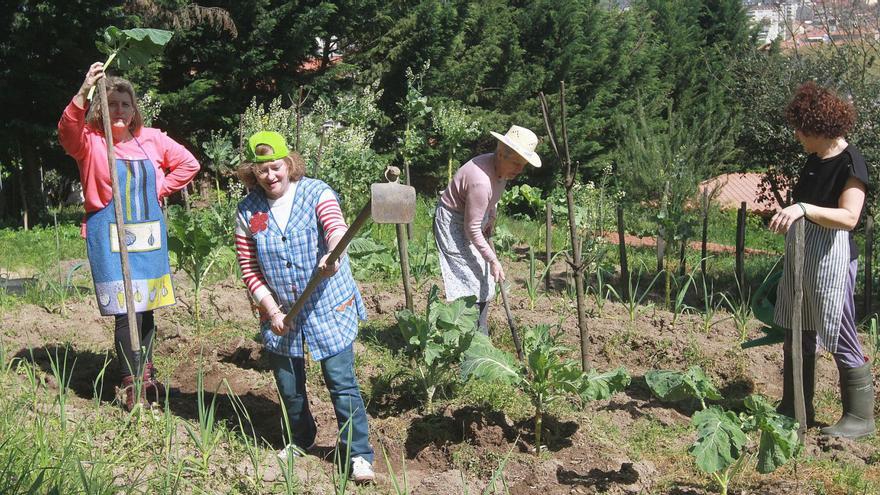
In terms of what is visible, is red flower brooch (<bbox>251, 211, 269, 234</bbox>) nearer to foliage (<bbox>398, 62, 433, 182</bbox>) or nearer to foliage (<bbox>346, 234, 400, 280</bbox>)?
foliage (<bbox>346, 234, 400, 280</bbox>)

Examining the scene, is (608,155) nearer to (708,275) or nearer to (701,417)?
(708,275)

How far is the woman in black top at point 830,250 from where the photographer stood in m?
3.53

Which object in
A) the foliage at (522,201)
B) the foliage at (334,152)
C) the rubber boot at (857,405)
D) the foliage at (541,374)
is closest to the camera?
the foliage at (541,374)

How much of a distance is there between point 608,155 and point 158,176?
14.2 m

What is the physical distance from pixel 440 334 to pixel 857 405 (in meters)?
1.89

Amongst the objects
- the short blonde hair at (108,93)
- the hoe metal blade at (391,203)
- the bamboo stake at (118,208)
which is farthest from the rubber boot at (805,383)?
the short blonde hair at (108,93)

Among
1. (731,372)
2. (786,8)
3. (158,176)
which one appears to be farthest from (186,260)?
(786,8)

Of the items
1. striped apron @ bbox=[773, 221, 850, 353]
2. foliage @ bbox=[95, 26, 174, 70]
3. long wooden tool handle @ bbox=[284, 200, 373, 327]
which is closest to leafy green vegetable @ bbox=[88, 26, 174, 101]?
foliage @ bbox=[95, 26, 174, 70]

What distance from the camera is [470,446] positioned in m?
3.65

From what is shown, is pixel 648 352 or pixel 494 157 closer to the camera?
pixel 494 157

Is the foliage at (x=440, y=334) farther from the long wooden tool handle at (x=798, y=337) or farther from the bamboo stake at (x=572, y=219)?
the long wooden tool handle at (x=798, y=337)

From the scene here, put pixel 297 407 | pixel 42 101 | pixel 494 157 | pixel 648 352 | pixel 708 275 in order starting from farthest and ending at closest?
pixel 42 101, pixel 708 275, pixel 648 352, pixel 494 157, pixel 297 407

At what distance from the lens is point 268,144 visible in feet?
10.1

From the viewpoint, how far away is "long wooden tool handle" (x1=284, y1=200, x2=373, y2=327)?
2.63 meters
